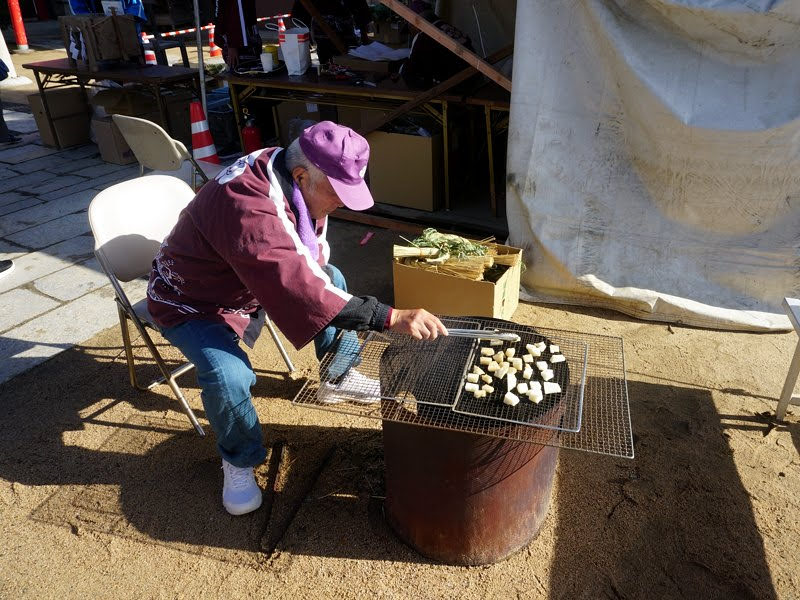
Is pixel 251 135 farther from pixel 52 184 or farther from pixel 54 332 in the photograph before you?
pixel 54 332

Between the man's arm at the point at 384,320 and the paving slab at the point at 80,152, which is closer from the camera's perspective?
the man's arm at the point at 384,320

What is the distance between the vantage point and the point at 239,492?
289 cm

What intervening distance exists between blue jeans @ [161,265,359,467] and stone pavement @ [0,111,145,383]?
1952 millimetres

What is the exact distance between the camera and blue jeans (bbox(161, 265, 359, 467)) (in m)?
2.68

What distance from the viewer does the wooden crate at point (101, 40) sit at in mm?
7383

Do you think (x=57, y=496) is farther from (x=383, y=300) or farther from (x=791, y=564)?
(x=791, y=564)

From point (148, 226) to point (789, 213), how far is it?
13.4 ft

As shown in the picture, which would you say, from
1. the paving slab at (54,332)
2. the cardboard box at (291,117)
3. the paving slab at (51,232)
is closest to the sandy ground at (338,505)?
the paving slab at (54,332)

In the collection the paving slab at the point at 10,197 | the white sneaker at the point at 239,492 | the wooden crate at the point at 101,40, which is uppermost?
the wooden crate at the point at 101,40

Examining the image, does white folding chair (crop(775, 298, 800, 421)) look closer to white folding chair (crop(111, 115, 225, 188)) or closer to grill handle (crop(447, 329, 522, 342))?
grill handle (crop(447, 329, 522, 342))

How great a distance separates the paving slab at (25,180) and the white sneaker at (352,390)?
6158 millimetres

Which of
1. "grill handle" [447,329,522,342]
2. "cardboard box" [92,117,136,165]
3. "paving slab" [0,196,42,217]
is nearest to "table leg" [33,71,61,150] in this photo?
"cardboard box" [92,117,136,165]

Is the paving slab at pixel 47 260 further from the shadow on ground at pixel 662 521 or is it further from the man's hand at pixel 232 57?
the shadow on ground at pixel 662 521

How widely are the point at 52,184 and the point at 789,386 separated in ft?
24.7
